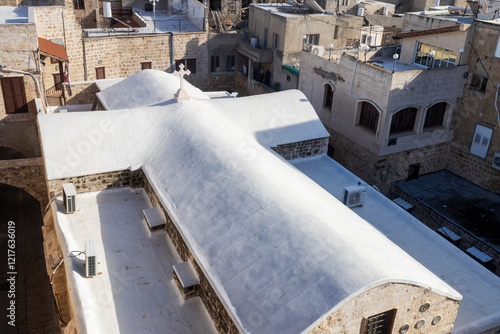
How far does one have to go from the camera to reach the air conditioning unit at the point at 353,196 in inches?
770

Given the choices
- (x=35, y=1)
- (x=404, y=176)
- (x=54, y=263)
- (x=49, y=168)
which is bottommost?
(x=404, y=176)

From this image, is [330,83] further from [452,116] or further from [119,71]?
[119,71]

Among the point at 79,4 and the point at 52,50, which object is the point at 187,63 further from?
the point at 52,50

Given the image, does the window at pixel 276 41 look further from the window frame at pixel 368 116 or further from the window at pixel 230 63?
the window frame at pixel 368 116

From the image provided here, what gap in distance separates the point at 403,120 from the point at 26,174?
18.8 metres

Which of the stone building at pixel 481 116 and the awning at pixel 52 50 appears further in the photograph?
the awning at pixel 52 50

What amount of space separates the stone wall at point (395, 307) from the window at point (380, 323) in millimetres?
107

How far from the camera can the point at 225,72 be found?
39.8 metres

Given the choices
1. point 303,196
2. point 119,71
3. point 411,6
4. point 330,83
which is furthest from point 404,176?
point 411,6

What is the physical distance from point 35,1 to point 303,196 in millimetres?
30471

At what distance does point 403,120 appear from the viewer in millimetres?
26500

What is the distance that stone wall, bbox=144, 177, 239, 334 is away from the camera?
12875 mm

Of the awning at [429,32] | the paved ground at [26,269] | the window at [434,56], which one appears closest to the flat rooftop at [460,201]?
the window at [434,56]

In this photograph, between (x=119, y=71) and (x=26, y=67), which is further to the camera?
(x=119, y=71)
